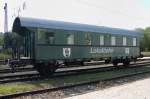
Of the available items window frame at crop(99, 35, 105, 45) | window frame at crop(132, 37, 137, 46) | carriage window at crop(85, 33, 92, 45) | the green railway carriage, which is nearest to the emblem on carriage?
the green railway carriage

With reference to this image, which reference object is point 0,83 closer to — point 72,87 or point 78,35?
point 72,87

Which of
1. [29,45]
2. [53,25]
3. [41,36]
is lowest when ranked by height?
[29,45]

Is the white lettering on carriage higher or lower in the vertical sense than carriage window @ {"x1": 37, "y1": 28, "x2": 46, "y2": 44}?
lower

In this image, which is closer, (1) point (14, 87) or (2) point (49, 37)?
(1) point (14, 87)

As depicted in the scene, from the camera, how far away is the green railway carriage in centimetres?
1798

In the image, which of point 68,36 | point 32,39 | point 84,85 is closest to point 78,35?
point 68,36

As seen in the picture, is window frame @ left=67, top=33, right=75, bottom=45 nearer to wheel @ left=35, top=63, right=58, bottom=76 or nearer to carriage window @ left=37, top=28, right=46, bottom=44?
wheel @ left=35, top=63, right=58, bottom=76

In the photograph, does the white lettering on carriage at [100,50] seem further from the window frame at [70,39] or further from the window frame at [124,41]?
the window frame at [70,39]

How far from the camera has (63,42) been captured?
64.4 ft

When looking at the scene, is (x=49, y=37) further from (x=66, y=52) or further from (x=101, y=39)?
(x=101, y=39)

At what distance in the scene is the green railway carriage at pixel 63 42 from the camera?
708 inches

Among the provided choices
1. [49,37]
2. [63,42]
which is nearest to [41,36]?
[49,37]

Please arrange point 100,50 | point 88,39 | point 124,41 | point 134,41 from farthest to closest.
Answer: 1. point 134,41
2. point 124,41
3. point 100,50
4. point 88,39

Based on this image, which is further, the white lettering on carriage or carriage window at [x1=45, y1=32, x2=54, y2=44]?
the white lettering on carriage
